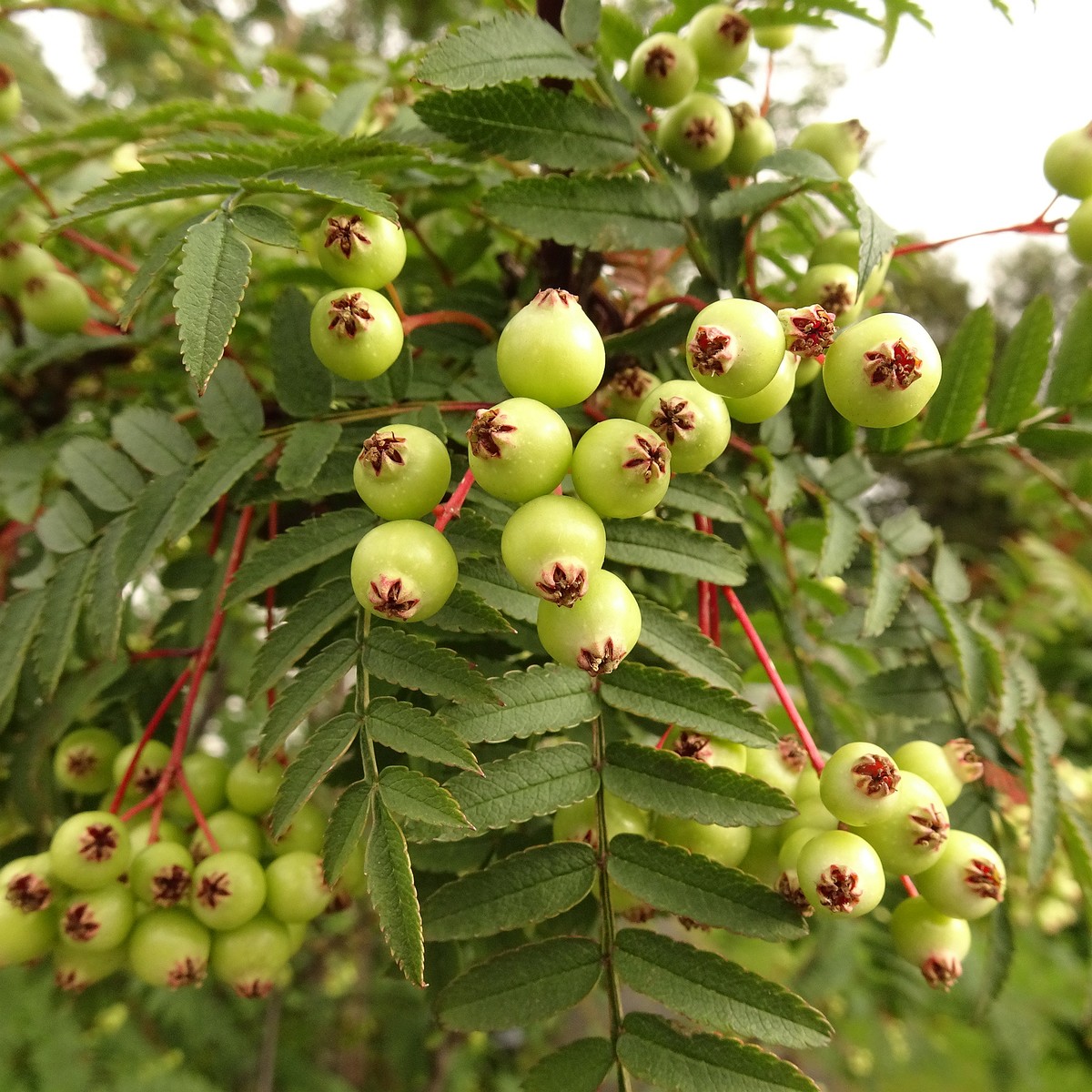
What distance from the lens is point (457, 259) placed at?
1.32 metres

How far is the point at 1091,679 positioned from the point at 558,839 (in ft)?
6.85

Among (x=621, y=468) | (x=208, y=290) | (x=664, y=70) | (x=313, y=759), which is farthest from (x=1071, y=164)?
(x=313, y=759)

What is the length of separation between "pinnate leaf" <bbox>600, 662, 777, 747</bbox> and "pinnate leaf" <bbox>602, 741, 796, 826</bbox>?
35 millimetres

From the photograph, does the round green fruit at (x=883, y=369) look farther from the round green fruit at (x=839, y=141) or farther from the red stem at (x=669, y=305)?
the round green fruit at (x=839, y=141)

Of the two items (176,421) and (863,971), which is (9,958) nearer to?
(176,421)

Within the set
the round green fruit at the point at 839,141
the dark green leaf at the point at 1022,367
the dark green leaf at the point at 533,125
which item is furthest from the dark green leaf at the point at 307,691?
the dark green leaf at the point at 1022,367

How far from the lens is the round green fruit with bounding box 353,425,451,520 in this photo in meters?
0.68

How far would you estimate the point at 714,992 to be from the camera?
2.45 feet

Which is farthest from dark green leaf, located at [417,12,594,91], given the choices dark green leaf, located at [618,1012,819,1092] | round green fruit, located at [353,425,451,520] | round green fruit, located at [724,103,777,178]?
dark green leaf, located at [618,1012,819,1092]

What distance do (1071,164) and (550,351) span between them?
0.85m

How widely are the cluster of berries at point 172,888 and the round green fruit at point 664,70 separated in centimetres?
98

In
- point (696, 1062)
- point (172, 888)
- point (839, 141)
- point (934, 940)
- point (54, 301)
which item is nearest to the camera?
point (696, 1062)

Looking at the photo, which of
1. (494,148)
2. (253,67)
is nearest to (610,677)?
(494,148)

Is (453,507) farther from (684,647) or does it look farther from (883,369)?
(883,369)
